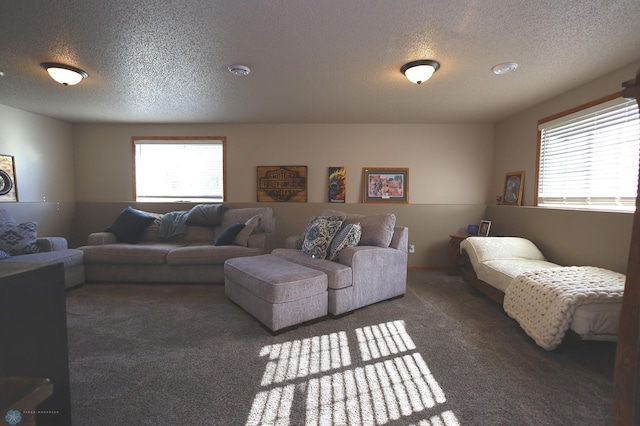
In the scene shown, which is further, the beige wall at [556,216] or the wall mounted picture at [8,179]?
the wall mounted picture at [8,179]

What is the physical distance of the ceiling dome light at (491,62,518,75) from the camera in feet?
7.88

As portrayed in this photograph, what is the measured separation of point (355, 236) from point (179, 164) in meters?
3.42

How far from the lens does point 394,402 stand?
1.50 meters

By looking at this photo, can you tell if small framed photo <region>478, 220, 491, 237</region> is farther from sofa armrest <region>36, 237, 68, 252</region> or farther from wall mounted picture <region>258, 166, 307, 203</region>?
sofa armrest <region>36, 237, 68, 252</region>

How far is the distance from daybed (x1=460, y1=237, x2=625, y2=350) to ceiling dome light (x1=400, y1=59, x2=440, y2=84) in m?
1.95

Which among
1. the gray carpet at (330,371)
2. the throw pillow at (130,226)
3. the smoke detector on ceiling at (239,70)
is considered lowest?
the gray carpet at (330,371)

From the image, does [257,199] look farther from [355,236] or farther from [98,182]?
[98,182]

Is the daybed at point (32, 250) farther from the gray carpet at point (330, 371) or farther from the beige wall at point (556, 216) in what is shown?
the beige wall at point (556, 216)

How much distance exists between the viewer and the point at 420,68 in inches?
93.0

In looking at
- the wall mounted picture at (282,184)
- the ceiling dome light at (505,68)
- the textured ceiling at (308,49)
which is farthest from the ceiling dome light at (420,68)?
the wall mounted picture at (282,184)

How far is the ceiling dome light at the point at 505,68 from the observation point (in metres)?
2.40

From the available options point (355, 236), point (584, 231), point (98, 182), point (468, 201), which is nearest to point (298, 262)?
point (355, 236)

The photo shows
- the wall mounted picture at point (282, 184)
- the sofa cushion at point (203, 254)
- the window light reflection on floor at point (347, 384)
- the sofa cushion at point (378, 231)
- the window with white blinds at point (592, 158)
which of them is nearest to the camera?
the window light reflection on floor at point (347, 384)

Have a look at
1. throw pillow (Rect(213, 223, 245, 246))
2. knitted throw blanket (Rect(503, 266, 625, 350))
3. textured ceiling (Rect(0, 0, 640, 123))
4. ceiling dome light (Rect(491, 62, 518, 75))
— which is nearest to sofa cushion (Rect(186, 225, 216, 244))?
throw pillow (Rect(213, 223, 245, 246))
